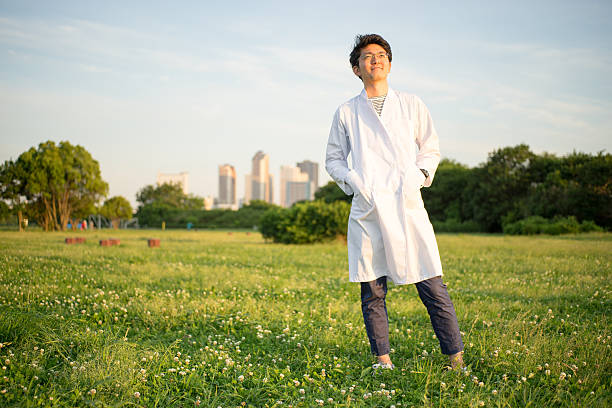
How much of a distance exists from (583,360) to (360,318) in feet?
7.28

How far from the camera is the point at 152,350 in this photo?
3.52 meters

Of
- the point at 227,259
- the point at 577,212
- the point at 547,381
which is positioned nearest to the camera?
the point at 547,381

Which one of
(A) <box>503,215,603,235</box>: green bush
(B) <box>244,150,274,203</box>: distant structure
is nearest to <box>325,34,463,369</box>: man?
(A) <box>503,215,603,235</box>: green bush

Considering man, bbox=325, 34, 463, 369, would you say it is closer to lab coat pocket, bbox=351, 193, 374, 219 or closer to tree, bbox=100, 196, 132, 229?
lab coat pocket, bbox=351, 193, 374, 219

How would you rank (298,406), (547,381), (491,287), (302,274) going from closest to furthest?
(298,406), (547,381), (491,287), (302,274)

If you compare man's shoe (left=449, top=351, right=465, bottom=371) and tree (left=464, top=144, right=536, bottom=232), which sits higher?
tree (left=464, top=144, right=536, bottom=232)

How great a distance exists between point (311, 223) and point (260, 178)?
116 metres

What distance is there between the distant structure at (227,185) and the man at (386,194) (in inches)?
5026

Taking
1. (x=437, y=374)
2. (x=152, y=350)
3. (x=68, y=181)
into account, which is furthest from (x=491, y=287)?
(x=68, y=181)

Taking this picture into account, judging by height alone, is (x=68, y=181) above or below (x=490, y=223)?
above

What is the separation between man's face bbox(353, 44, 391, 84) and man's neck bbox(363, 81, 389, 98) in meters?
0.04

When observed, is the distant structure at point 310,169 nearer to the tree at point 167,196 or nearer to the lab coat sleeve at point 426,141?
the tree at point 167,196

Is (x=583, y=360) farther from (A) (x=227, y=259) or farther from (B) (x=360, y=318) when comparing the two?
(A) (x=227, y=259)

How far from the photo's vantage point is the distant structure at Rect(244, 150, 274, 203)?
129875 mm
